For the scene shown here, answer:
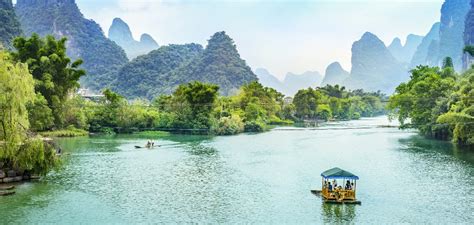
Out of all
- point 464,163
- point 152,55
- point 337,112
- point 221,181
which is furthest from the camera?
point 152,55

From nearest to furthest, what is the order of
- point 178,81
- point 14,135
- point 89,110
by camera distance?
point 14,135 → point 89,110 → point 178,81

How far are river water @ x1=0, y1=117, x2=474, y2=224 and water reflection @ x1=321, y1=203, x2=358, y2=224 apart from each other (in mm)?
37

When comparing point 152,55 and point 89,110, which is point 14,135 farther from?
point 152,55

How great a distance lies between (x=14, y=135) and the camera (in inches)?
880

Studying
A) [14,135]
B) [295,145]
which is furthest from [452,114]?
[14,135]

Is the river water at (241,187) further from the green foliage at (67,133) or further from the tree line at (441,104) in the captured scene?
the green foliage at (67,133)

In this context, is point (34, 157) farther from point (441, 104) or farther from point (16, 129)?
point (441, 104)

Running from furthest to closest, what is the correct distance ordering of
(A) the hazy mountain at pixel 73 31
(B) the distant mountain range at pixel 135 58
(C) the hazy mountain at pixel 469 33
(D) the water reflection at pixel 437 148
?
(A) the hazy mountain at pixel 73 31, (B) the distant mountain range at pixel 135 58, (C) the hazy mountain at pixel 469 33, (D) the water reflection at pixel 437 148

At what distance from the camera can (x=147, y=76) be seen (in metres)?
131

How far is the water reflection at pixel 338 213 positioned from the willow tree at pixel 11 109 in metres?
14.2

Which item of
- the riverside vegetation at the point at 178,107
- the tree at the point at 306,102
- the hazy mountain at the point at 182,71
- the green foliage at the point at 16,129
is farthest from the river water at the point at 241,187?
the hazy mountain at the point at 182,71

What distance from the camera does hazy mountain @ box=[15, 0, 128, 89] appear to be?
147 meters

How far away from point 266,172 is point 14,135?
43.9 ft

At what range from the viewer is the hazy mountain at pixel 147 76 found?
126 metres
